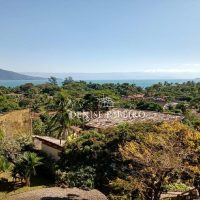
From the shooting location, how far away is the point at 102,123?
3700 cm

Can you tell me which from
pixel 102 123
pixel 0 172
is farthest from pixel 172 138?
pixel 102 123

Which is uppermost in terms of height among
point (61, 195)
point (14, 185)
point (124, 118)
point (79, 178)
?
point (124, 118)

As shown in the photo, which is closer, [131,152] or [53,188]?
[131,152]

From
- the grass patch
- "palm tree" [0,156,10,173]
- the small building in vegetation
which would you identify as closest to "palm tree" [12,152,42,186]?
"palm tree" [0,156,10,173]

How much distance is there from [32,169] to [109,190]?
511 centimetres

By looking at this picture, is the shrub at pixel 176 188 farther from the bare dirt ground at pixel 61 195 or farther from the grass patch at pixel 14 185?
the grass patch at pixel 14 185

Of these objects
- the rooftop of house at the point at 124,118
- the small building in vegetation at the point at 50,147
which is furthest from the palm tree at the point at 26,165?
the rooftop of house at the point at 124,118

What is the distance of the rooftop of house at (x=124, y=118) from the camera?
36.3 m

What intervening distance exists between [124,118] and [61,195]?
23460 mm

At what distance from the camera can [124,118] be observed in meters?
39.9

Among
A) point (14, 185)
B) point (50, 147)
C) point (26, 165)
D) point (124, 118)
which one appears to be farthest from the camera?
point (124, 118)

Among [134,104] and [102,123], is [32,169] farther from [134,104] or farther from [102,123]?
[134,104]

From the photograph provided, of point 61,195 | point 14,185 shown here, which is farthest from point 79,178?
point 14,185

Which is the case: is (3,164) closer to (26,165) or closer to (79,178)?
(26,165)
